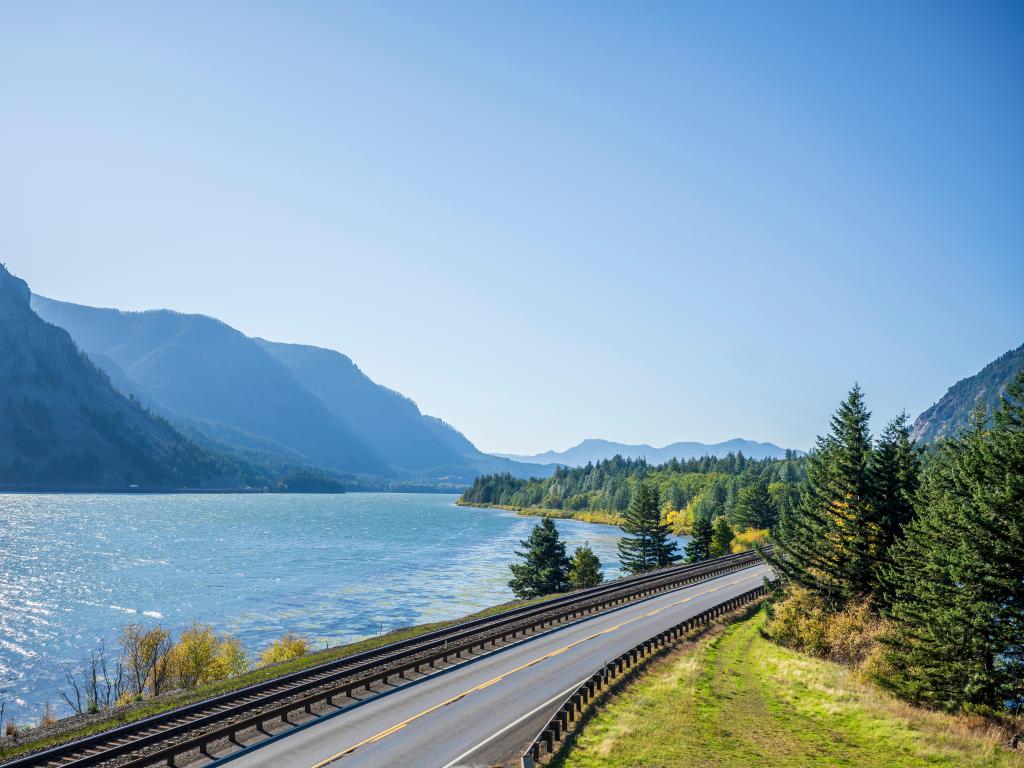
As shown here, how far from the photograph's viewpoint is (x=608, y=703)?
96.0 ft

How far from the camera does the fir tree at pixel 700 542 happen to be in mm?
95831

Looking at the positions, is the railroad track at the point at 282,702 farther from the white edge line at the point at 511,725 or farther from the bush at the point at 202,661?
the bush at the point at 202,661

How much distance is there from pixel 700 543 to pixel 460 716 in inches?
3087

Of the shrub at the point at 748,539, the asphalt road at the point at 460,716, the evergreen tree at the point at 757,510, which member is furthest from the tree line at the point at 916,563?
the evergreen tree at the point at 757,510

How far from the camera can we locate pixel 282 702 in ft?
94.2

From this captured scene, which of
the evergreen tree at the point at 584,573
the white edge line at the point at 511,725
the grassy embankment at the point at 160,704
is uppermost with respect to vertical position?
the white edge line at the point at 511,725

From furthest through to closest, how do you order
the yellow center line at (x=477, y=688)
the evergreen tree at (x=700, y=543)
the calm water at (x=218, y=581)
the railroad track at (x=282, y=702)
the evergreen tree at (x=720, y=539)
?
the evergreen tree at (x=720, y=539)
the evergreen tree at (x=700, y=543)
the calm water at (x=218, y=581)
the yellow center line at (x=477, y=688)
the railroad track at (x=282, y=702)

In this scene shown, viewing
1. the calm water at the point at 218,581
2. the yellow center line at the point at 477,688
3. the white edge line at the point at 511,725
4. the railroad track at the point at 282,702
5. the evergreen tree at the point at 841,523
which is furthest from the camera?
the calm water at the point at 218,581

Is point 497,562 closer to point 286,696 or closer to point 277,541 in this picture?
point 277,541

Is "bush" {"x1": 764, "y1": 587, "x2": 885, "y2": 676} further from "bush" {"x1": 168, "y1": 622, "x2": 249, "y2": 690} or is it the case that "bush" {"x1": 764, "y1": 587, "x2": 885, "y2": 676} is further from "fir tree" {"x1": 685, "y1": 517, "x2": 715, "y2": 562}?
"fir tree" {"x1": 685, "y1": 517, "x2": 715, "y2": 562}

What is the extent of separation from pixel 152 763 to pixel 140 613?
53.3 m

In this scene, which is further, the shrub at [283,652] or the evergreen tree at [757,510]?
the evergreen tree at [757,510]

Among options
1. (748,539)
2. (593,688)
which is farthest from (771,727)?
(748,539)

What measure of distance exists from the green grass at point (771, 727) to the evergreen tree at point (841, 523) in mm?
6336
